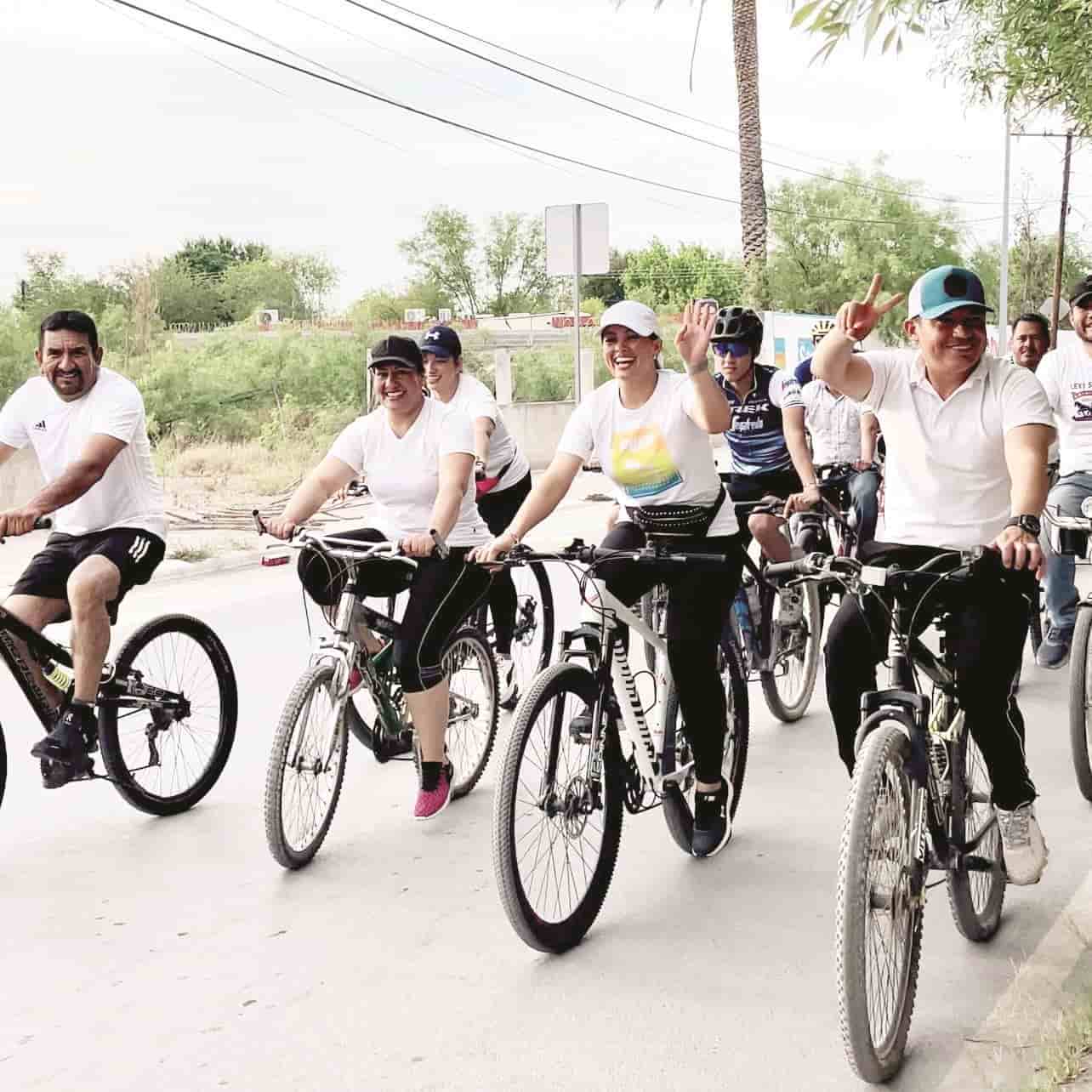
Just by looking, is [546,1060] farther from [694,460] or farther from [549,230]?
[549,230]

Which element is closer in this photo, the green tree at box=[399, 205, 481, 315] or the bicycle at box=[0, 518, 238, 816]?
the bicycle at box=[0, 518, 238, 816]

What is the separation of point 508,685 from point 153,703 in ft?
7.28

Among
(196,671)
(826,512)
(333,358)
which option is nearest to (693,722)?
(196,671)

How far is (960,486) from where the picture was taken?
4.53 meters

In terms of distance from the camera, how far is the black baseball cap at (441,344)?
864 cm

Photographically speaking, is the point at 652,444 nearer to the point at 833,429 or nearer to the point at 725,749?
the point at 725,749

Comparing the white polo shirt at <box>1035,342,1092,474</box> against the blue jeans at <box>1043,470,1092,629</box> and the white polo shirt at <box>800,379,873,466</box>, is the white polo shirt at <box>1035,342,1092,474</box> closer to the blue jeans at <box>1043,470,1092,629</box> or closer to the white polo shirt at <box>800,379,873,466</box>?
the blue jeans at <box>1043,470,1092,629</box>

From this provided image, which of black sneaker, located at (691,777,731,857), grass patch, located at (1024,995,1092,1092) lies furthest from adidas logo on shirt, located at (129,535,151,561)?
grass patch, located at (1024,995,1092,1092)

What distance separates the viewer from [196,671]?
642cm

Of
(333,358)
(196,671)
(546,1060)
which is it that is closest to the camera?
(546,1060)

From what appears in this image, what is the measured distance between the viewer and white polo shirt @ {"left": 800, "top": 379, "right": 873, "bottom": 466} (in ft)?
30.9

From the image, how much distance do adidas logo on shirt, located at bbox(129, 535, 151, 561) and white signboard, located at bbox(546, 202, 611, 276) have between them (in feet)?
38.4

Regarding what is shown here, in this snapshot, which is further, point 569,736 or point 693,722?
point 693,722

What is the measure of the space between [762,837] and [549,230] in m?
12.8
